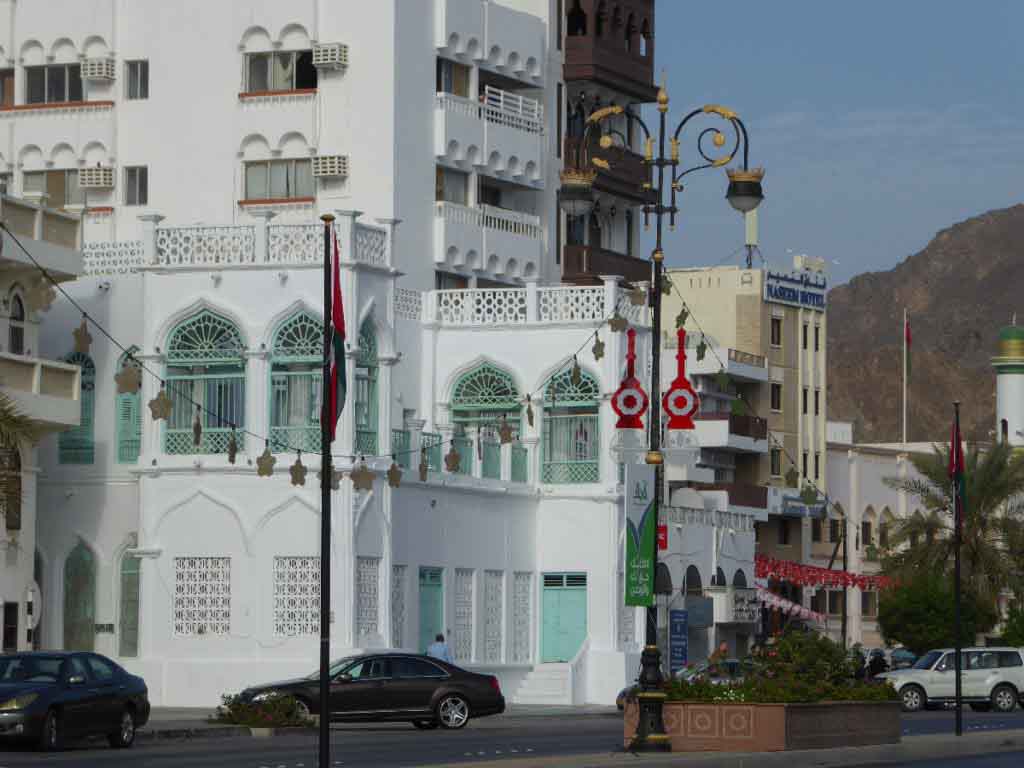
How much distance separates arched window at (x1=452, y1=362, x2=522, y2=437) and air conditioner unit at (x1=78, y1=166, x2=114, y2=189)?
1092 centimetres

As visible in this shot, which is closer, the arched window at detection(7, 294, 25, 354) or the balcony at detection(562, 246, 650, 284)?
the arched window at detection(7, 294, 25, 354)

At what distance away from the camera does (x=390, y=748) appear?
3378cm

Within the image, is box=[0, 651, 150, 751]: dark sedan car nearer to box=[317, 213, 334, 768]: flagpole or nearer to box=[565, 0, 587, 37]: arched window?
box=[317, 213, 334, 768]: flagpole

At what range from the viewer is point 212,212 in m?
60.3

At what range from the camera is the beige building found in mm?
44969

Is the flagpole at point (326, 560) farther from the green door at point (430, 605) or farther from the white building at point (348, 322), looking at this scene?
the green door at point (430, 605)

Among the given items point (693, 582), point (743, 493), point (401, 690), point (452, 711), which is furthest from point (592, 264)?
point (401, 690)

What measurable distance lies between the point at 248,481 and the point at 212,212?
45.2 feet

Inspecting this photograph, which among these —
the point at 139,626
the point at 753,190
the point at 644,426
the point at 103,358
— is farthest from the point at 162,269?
the point at 753,190

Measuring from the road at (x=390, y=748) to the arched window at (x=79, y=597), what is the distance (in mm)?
10166

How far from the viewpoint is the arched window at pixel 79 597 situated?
50.5 m

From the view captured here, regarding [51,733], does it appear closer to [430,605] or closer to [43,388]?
[43,388]

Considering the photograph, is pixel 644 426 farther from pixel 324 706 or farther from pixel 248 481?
pixel 324 706

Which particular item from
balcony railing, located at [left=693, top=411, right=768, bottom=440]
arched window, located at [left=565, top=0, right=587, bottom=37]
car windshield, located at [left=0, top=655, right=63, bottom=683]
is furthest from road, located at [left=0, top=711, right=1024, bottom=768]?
balcony railing, located at [left=693, top=411, right=768, bottom=440]
